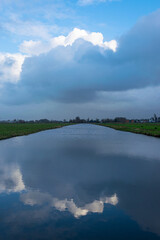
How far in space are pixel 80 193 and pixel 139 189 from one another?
321cm

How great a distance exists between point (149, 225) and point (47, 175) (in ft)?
25.4

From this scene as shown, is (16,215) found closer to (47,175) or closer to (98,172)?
(47,175)

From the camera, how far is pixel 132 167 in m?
15.3

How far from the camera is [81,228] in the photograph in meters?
6.55

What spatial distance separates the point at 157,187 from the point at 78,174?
5.09m

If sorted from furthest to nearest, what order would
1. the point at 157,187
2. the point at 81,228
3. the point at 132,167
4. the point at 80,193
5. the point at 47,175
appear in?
the point at 132,167
the point at 47,175
the point at 157,187
the point at 80,193
the point at 81,228

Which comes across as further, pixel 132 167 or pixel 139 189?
pixel 132 167

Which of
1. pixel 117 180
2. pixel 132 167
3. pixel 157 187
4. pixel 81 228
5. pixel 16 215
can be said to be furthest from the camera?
pixel 132 167

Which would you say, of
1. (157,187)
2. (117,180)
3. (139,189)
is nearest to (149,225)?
(139,189)

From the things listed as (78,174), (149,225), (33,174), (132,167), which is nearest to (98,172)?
(78,174)

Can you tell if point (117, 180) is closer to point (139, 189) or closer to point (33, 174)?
point (139, 189)

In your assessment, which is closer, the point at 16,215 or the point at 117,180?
the point at 16,215

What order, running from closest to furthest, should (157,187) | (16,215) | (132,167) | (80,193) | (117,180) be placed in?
(16,215) → (80,193) → (157,187) → (117,180) → (132,167)

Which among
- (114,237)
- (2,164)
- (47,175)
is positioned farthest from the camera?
(2,164)
